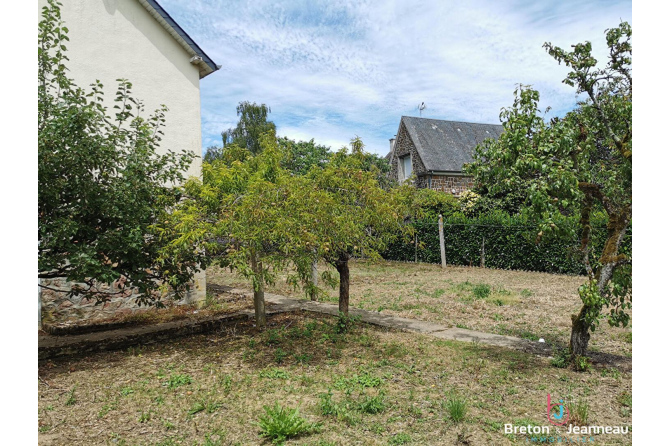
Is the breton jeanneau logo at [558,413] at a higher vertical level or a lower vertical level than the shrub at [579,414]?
lower

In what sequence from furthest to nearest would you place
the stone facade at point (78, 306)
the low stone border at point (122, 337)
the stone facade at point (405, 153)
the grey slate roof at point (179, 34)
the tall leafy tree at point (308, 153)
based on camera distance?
the stone facade at point (405, 153)
the tall leafy tree at point (308, 153)
the grey slate roof at point (179, 34)
the stone facade at point (78, 306)
the low stone border at point (122, 337)

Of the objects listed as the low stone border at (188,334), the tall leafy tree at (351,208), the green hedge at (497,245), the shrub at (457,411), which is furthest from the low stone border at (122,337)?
the green hedge at (497,245)

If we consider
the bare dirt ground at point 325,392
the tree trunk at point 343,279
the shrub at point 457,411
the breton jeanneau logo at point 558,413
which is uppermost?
the tree trunk at point 343,279

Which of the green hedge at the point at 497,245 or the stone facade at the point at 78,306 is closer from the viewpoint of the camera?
the stone facade at the point at 78,306

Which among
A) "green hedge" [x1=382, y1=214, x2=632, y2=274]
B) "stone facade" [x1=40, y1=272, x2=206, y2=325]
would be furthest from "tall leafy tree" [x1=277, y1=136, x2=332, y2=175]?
"stone facade" [x1=40, y1=272, x2=206, y2=325]

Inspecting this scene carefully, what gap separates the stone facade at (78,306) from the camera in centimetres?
795

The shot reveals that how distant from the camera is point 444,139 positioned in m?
25.9

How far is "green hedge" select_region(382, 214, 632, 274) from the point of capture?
45.0 feet

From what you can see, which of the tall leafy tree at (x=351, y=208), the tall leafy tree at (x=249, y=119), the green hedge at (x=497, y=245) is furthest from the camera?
the tall leafy tree at (x=249, y=119)

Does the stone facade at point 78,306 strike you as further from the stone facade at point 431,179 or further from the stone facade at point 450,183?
the stone facade at point 450,183

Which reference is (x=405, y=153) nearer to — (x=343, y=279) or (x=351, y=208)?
(x=343, y=279)

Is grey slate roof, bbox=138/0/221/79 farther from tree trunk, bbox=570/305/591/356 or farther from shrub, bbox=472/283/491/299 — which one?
tree trunk, bbox=570/305/591/356

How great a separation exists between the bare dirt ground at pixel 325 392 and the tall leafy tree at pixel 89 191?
1.24 meters

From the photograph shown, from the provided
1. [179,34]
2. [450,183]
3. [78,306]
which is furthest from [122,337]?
[450,183]
